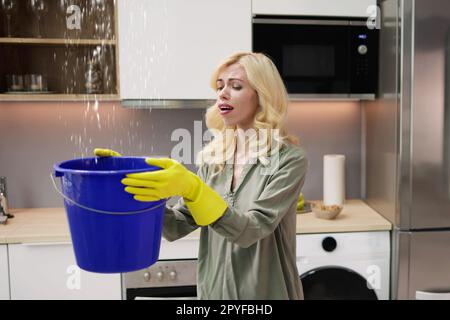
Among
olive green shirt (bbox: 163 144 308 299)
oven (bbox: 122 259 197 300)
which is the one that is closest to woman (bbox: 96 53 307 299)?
olive green shirt (bbox: 163 144 308 299)

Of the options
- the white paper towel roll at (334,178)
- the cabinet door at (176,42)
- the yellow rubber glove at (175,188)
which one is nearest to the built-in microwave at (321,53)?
the cabinet door at (176,42)

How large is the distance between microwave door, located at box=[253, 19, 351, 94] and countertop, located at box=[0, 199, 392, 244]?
23.2 inches

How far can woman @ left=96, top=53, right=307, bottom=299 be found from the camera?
1334 mm

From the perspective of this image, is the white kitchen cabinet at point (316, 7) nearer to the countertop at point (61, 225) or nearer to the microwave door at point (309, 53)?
the microwave door at point (309, 53)

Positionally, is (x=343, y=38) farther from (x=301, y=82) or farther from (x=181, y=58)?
(x=181, y=58)

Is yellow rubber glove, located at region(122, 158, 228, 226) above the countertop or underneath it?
above

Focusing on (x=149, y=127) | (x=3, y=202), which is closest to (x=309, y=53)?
(x=149, y=127)

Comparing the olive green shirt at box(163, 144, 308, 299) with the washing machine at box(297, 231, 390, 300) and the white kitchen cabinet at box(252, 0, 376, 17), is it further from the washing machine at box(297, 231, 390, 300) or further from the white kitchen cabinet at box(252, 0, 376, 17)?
the white kitchen cabinet at box(252, 0, 376, 17)

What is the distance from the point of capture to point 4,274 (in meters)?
2.04

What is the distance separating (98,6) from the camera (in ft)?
7.59

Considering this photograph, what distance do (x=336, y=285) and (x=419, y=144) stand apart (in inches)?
27.7

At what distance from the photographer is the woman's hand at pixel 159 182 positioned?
1003mm

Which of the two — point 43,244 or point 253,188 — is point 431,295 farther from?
point 43,244

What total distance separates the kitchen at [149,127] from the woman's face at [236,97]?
81 cm
